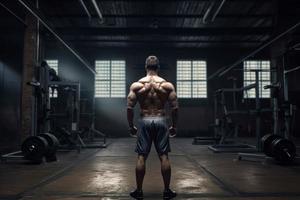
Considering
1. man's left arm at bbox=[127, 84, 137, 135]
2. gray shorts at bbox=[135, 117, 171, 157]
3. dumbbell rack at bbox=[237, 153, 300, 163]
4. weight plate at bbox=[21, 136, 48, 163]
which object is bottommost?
dumbbell rack at bbox=[237, 153, 300, 163]

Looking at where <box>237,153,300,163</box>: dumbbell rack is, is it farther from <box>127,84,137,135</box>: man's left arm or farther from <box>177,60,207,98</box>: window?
<box>177,60,207,98</box>: window

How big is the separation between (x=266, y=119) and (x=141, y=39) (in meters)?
6.91

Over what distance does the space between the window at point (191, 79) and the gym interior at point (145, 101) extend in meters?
0.05

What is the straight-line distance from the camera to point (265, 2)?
10.3 m

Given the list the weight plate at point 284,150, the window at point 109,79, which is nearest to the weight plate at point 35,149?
the weight plate at point 284,150

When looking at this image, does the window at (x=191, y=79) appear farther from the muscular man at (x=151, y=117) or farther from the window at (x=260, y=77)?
the muscular man at (x=151, y=117)

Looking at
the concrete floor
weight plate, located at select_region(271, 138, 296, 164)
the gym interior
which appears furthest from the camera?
weight plate, located at select_region(271, 138, 296, 164)

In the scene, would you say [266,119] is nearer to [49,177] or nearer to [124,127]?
[124,127]

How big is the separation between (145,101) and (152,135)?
350mm

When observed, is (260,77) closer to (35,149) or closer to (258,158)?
(258,158)

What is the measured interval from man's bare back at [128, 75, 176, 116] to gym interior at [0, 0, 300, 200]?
0.01 m

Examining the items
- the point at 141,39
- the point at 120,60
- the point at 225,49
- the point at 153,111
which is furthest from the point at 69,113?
the point at 225,49

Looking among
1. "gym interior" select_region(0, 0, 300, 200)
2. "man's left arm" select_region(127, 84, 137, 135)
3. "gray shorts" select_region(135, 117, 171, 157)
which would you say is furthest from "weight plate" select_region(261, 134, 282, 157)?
"man's left arm" select_region(127, 84, 137, 135)

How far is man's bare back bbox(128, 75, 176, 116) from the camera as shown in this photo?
3.49 metres
